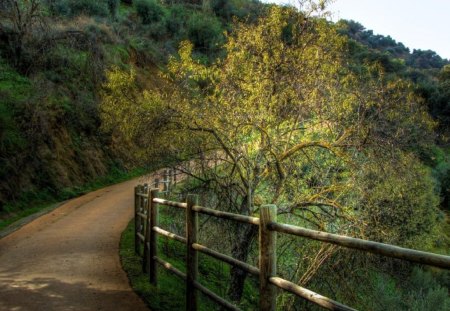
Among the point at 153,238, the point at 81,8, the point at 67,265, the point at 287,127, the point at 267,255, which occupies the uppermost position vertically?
the point at 81,8

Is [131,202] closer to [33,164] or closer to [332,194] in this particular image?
[33,164]

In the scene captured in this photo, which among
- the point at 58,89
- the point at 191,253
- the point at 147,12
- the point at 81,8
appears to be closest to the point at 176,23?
the point at 147,12

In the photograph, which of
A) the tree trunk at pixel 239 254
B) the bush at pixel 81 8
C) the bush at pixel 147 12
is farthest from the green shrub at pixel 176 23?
the tree trunk at pixel 239 254

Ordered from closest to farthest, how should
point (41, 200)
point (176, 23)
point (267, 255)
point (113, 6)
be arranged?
point (267, 255) < point (41, 200) < point (113, 6) < point (176, 23)

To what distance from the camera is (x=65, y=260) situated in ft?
33.5

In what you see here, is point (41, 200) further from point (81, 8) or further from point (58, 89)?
point (81, 8)

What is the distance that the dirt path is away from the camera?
7.09 meters

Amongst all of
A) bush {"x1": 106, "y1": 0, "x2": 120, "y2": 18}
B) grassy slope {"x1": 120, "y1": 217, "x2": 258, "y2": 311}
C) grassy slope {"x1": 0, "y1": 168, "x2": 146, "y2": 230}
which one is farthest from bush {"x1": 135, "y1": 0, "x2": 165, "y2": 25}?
grassy slope {"x1": 120, "y1": 217, "x2": 258, "y2": 311}

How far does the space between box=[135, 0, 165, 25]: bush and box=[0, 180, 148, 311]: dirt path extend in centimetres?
4654

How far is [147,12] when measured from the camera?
200 ft

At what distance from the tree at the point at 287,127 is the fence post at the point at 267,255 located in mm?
6918

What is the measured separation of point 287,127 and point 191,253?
636cm

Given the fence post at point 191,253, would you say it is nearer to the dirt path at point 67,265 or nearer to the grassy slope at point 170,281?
the grassy slope at point 170,281

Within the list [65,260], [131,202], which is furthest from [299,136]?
[131,202]
